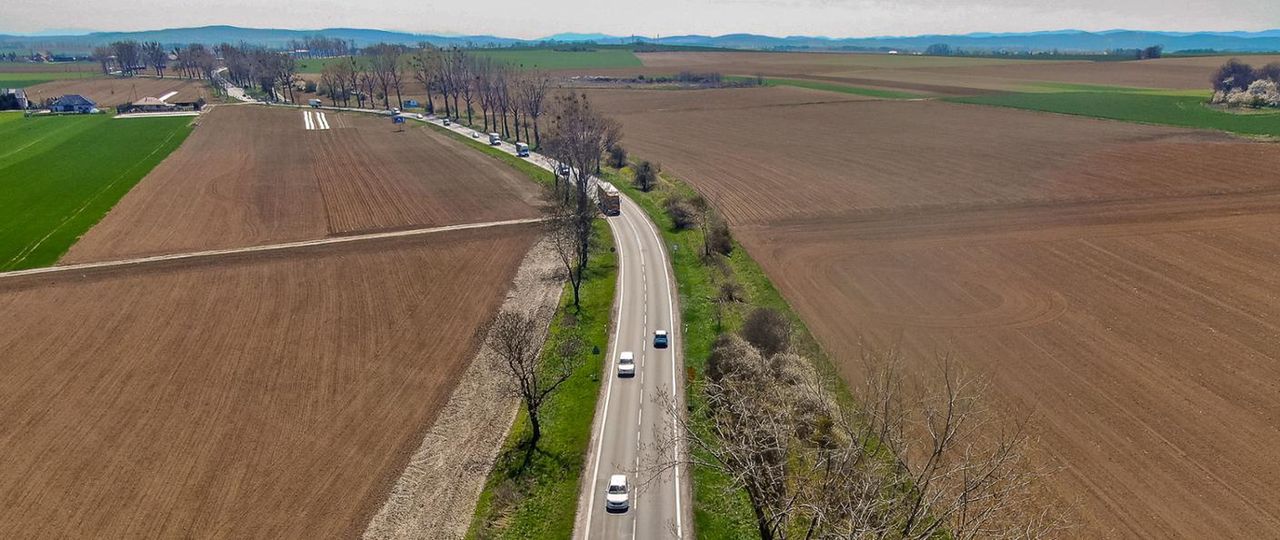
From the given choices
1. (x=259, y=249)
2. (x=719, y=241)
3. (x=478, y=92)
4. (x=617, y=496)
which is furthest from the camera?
(x=478, y=92)

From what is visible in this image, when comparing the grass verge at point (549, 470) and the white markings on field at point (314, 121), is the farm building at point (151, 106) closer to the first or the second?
the white markings on field at point (314, 121)

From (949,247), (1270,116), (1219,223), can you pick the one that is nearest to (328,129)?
(949,247)

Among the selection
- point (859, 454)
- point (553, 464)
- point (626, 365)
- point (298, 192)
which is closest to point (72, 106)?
point (298, 192)

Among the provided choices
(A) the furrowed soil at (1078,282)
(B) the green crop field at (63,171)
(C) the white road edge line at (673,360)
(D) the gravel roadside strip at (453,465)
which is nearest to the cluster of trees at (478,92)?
(A) the furrowed soil at (1078,282)

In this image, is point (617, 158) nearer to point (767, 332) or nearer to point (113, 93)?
point (767, 332)

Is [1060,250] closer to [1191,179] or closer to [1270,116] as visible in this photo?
[1191,179]
